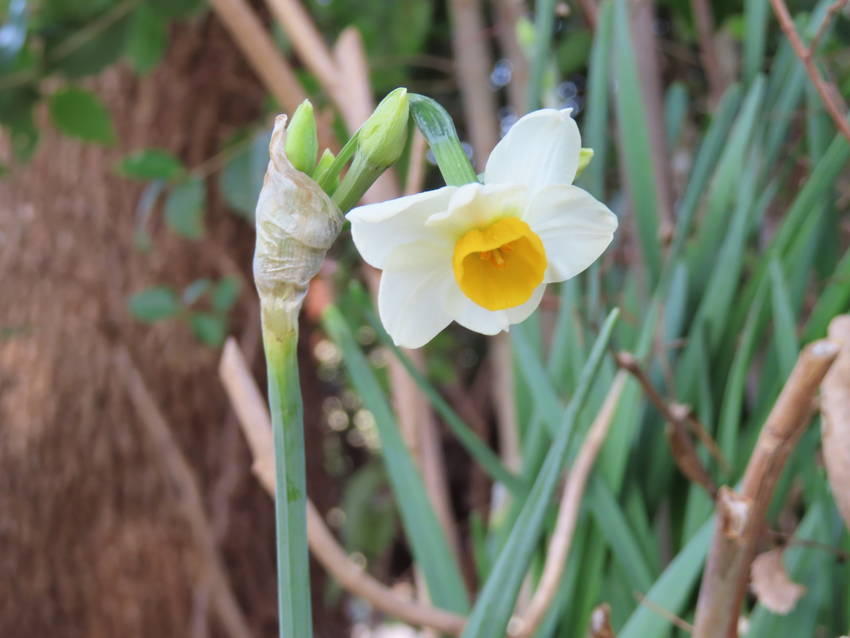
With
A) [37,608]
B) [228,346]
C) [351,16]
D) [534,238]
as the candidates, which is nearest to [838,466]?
[534,238]

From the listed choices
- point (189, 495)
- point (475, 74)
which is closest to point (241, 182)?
point (475, 74)

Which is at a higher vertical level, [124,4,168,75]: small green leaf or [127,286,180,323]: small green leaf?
[124,4,168,75]: small green leaf

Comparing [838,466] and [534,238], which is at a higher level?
[534,238]

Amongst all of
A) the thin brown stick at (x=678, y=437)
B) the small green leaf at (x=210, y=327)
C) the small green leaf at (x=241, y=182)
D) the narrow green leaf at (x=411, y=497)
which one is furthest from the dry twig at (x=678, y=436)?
the small green leaf at (x=210, y=327)

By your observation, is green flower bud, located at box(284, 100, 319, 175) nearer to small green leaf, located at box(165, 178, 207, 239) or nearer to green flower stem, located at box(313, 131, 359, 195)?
green flower stem, located at box(313, 131, 359, 195)

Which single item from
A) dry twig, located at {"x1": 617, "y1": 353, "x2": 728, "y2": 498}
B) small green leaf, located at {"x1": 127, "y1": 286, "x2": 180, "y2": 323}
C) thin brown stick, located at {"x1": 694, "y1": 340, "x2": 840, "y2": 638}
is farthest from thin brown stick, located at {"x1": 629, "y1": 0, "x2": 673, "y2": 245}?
small green leaf, located at {"x1": 127, "y1": 286, "x2": 180, "y2": 323}

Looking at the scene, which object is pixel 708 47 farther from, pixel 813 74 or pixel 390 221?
pixel 390 221

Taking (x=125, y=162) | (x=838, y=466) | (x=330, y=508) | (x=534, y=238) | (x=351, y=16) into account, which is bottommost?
(x=330, y=508)

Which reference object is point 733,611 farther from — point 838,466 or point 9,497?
point 9,497
